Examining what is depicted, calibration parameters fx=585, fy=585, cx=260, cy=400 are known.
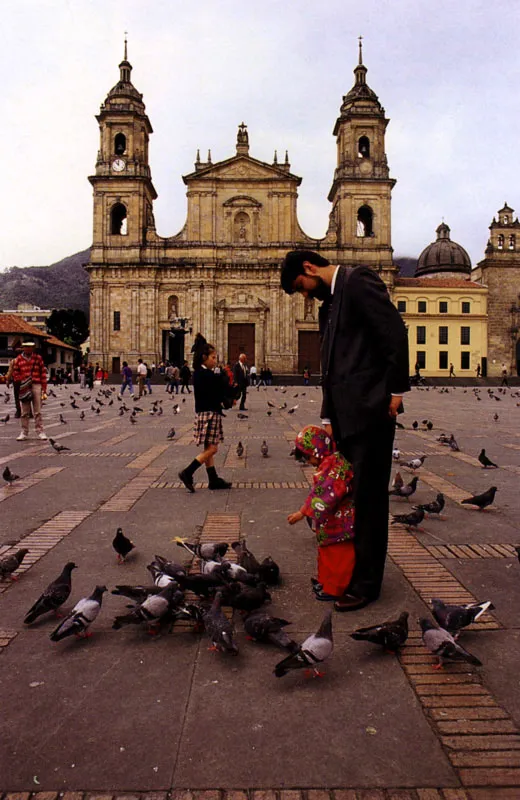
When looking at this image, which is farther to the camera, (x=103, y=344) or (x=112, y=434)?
(x=103, y=344)

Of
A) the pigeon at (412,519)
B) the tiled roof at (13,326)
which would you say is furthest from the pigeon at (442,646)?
the tiled roof at (13,326)

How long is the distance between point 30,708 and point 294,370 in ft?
150

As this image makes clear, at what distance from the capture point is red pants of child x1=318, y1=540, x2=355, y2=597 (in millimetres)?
3240

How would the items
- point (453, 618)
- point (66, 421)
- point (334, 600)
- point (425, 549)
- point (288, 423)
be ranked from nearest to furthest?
point (453, 618), point (334, 600), point (425, 549), point (288, 423), point (66, 421)

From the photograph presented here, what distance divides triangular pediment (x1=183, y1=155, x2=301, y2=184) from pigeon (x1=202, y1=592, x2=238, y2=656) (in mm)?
48576

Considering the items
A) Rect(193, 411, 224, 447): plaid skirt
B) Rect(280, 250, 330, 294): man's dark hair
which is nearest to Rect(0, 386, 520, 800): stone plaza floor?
Rect(193, 411, 224, 447): plaid skirt

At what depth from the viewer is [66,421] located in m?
14.5

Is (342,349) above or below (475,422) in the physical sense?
above

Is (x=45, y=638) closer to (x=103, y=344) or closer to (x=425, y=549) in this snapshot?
(x=425, y=549)

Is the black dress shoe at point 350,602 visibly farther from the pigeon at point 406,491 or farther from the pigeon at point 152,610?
the pigeon at point 406,491

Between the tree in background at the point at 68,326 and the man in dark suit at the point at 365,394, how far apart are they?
95.3 m

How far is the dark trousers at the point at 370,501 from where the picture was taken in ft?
10.4

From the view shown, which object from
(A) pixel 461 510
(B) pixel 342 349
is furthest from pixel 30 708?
(A) pixel 461 510

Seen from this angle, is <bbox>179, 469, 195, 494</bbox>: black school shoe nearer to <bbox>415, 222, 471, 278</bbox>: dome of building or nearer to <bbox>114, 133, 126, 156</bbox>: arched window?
<bbox>114, 133, 126, 156</bbox>: arched window
